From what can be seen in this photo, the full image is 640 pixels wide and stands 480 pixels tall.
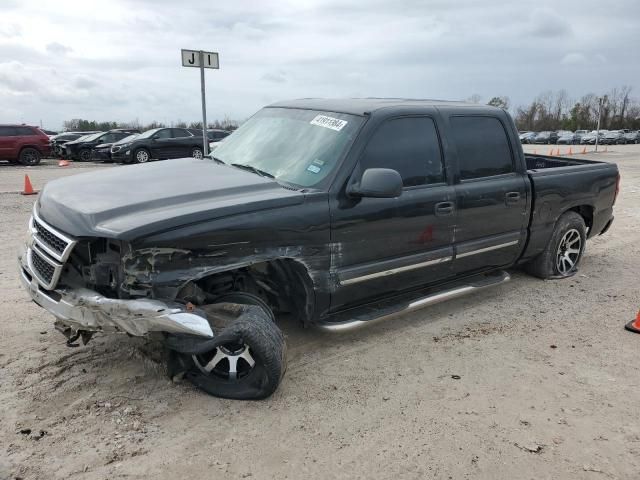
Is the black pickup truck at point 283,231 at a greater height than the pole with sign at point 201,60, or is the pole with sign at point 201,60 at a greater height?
the pole with sign at point 201,60

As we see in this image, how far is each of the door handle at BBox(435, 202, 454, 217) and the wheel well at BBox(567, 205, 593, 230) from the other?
91.6 inches

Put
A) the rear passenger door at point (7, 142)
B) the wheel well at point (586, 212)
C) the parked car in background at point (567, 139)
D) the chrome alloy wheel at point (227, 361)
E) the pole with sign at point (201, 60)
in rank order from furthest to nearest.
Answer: the parked car in background at point (567, 139) < the rear passenger door at point (7, 142) < the pole with sign at point (201, 60) < the wheel well at point (586, 212) < the chrome alloy wheel at point (227, 361)

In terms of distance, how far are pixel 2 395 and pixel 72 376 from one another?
40 centimetres

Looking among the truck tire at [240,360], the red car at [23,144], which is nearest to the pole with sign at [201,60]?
the truck tire at [240,360]

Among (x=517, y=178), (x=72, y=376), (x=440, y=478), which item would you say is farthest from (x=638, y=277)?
(x=72, y=376)

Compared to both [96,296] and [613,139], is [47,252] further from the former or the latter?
[613,139]

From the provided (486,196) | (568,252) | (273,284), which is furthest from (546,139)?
(273,284)

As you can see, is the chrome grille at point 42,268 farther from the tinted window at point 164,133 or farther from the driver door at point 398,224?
the tinted window at point 164,133

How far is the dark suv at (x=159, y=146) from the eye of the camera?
19.2 m

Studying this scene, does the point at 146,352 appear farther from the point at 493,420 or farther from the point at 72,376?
the point at 493,420

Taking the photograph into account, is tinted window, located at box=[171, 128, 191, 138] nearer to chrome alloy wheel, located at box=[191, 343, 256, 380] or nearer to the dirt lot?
the dirt lot

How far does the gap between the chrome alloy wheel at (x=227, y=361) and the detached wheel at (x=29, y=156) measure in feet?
63.2

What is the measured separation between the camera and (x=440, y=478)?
265 centimetres

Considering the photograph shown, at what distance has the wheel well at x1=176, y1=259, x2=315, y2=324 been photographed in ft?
11.4
